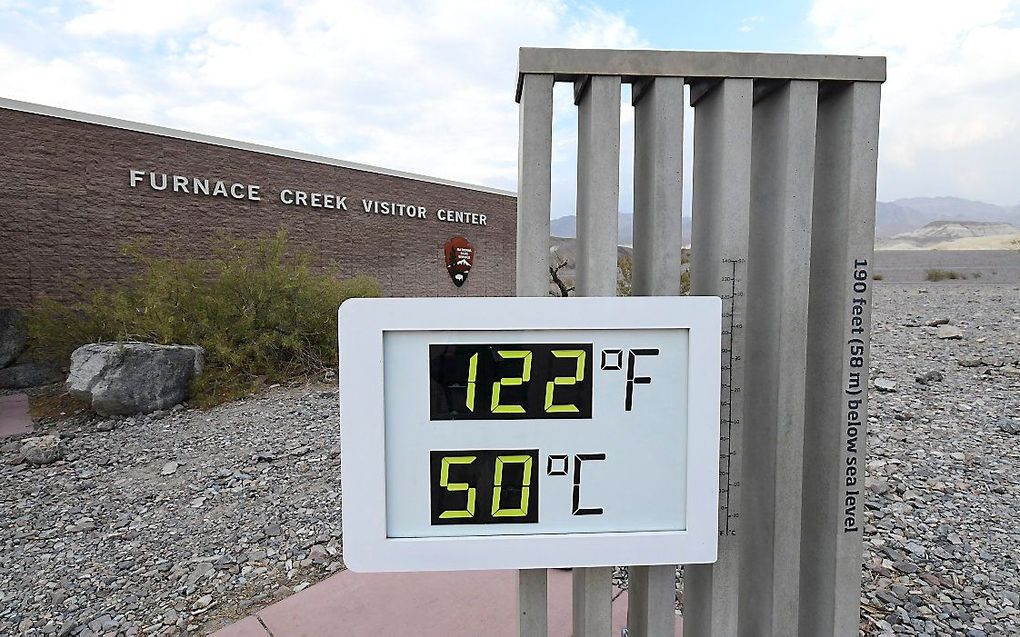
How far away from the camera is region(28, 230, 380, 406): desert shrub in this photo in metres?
7.34

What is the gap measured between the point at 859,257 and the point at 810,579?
1146mm

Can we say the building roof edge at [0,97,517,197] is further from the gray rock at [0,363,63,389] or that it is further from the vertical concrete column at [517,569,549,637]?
the vertical concrete column at [517,569,549,637]

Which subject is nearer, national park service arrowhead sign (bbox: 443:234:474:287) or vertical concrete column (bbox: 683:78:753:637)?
vertical concrete column (bbox: 683:78:753:637)

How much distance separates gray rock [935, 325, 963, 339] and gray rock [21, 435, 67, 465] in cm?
1238

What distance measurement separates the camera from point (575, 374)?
1.62m

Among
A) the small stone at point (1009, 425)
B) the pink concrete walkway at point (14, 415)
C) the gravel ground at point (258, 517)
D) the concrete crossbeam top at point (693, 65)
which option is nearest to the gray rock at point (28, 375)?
the pink concrete walkway at point (14, 415)

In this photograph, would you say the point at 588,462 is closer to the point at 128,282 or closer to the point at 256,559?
the point at 256,559

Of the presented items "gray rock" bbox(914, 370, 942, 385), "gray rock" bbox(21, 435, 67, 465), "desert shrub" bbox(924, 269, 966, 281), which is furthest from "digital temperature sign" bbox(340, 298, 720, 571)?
"desert shrub" bbox(924, 269, 966, 281)

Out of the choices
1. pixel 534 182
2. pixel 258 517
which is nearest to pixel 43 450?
pixel 258 517

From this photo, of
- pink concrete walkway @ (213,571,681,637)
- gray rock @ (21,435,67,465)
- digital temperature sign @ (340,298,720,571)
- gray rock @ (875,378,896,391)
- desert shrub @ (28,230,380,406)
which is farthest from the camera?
desert shrub @ (28,230,380,406)

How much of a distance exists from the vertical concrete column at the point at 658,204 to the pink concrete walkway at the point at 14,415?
6.97 meters

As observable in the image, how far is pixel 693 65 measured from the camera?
166cm

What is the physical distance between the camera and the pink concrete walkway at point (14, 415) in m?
5.92

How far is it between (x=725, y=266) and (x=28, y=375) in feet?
35.5
